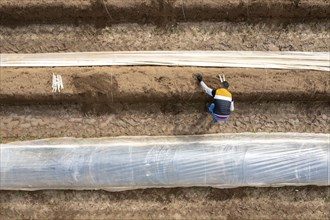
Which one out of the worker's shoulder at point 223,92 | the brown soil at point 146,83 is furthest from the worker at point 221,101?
the brown soil at point 146,83

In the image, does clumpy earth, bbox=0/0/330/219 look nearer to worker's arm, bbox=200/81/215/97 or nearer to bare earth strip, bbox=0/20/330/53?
bare earth strip, bbox=0/20/330/53

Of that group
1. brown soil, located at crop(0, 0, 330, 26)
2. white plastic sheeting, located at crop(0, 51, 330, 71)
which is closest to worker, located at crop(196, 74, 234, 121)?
white plastic sheeting, located at crop(0, 51, 330, 71)

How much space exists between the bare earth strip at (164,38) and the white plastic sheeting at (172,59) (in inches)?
6.3

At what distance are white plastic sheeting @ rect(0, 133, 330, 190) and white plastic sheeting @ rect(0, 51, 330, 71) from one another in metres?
1.70

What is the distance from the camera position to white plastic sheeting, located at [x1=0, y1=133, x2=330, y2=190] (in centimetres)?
590

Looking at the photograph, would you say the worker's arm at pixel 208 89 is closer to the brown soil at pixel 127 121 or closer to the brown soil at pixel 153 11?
the brown soil at pixel 127 121

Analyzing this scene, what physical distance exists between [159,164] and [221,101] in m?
1.85

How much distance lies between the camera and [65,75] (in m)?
6.00

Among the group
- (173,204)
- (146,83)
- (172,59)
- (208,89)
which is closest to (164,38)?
(172,59)

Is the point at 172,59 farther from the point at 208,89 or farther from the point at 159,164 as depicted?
the point at 159,164

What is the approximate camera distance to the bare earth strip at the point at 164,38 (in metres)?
6.21

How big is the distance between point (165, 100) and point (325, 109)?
364cm

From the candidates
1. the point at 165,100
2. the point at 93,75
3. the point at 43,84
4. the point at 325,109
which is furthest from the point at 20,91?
the point at 325,109

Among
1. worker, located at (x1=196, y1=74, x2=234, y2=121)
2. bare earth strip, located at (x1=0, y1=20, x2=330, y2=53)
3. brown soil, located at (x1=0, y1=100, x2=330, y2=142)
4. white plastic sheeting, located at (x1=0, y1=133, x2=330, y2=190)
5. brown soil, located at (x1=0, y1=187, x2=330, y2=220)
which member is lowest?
brown soil, located at (x1=0, y1=187, x2=330, y2=220)
